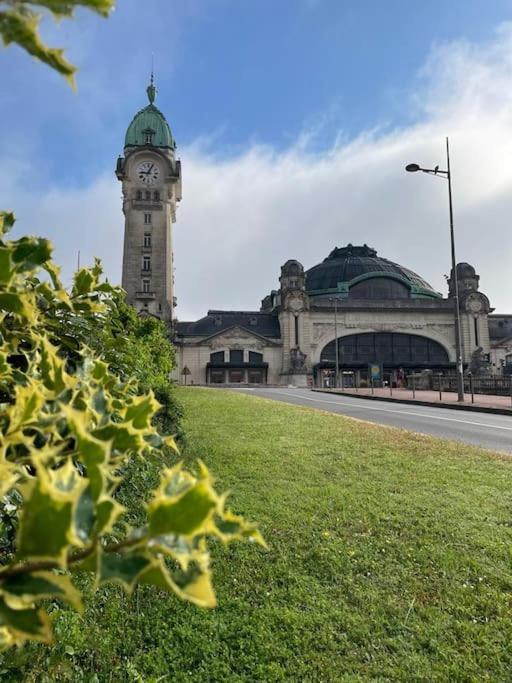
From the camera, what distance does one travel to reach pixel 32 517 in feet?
2.06

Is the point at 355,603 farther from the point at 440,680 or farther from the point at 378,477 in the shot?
the point at 378,477

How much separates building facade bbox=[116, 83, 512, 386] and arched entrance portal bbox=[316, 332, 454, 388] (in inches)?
5.2

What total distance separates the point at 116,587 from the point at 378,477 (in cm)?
405

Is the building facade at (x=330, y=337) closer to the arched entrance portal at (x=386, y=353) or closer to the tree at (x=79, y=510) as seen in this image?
the arched entrance portal at (x=386, y=353)

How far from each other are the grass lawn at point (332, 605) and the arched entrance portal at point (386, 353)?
184 ft

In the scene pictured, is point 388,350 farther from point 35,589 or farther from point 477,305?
point 35,589

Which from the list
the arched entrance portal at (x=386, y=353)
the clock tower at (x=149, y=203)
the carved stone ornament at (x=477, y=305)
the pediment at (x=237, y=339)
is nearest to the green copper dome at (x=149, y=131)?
the clock tower at (x=149, y=203)

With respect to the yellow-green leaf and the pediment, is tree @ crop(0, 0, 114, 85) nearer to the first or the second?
the yellow-green leaf

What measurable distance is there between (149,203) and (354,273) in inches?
1253

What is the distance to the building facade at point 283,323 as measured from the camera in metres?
60.5

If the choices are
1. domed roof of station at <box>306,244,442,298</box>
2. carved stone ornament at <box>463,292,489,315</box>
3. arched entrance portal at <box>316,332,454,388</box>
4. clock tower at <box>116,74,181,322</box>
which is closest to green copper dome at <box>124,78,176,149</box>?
clock tower at <box>116,74,181,322</box>

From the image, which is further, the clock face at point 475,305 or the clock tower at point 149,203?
the clock face at point 475,305

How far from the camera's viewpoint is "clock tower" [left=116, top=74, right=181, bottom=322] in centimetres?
A: 6053

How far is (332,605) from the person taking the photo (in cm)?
335
